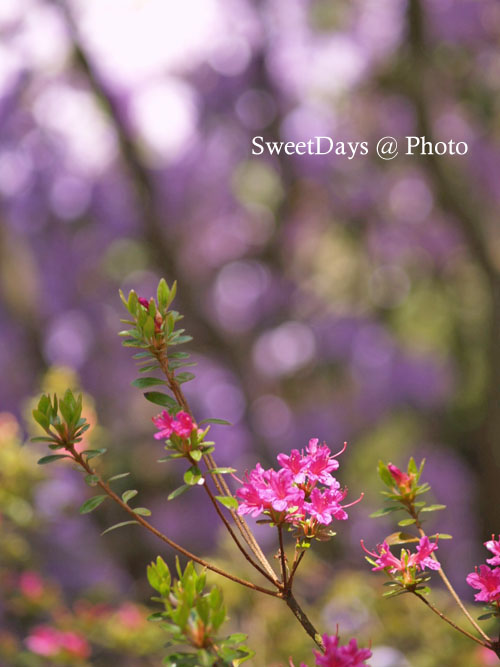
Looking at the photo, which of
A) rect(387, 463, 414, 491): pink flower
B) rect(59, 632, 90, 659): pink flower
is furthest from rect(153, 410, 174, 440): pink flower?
rect(59, 632, 90, 659): pink flower

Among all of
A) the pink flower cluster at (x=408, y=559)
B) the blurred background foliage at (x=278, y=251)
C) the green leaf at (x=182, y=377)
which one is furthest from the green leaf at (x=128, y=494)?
the blurred background foliage at (x=278, y=251)

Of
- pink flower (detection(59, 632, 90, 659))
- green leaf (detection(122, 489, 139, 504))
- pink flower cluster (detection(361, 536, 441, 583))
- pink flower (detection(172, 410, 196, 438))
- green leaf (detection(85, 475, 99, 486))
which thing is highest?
pink flower (detection(172, 410, 196, 438))

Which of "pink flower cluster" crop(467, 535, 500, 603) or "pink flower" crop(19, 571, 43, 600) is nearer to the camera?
"pink flower cluster" crop(467, 535, 500, 603)

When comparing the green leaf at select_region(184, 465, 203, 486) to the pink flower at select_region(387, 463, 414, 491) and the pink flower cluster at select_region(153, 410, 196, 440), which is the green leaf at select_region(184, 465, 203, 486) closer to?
the pink flower cluster at select_region(153, 410, 196, 440)

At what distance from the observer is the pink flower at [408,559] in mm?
654

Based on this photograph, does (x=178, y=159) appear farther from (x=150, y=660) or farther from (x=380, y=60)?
(x=150, y=660)

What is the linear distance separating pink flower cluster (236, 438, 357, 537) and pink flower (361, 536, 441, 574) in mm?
53

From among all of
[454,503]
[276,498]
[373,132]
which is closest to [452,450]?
[454,503]

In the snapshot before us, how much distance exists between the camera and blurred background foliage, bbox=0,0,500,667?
3059 mm

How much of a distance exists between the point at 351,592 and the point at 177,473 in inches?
87.7

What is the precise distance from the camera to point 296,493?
0.64 meters

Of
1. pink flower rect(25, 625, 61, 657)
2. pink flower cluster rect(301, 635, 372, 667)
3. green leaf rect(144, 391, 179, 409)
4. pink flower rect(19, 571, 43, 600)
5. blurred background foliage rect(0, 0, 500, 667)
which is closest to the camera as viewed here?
pink flower cluster rect(301, 635, 372, 667)

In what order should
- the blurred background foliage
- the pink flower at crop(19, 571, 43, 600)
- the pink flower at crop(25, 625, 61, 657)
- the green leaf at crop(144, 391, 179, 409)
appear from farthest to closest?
the blurred background foliage
the pink flower at crop(19, 571, 43, 600)
the pink flower at crop(25, 625, 61, 657)
the green leaf at crop(144, 391, 179, 409)

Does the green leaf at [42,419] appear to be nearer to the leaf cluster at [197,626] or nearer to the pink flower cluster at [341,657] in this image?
the leaf cluster at [197,626]
